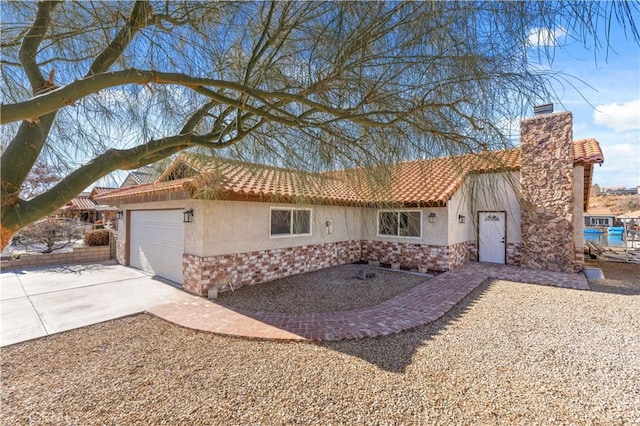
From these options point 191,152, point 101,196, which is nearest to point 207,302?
point 191,152

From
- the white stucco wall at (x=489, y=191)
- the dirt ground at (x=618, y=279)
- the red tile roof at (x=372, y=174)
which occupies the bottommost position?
the dirt ground at (x=618, y=279)

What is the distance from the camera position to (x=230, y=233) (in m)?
11.1

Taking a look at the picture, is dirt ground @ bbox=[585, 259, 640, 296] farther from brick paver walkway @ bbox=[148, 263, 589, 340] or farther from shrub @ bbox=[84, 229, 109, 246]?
shrub @ bbox=[84, 229, 109, 246]

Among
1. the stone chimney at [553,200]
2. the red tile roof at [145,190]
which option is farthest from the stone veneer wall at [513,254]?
the red tile roof at [145,190]

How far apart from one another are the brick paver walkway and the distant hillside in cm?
5550

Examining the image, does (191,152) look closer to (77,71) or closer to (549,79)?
(77,71)

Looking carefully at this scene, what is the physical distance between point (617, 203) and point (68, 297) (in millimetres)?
78109

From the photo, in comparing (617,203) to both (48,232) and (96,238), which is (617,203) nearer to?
(96,238)

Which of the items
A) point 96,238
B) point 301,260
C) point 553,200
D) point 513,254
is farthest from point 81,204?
point 553,200

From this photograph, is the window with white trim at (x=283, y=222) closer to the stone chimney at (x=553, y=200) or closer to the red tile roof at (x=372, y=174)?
the red tile roof at (x=372, y=174)

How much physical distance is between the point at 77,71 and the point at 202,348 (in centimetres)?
548

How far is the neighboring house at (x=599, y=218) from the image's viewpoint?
46.3m

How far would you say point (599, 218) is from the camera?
50094 mm

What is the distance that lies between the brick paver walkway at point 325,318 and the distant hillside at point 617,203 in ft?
182
